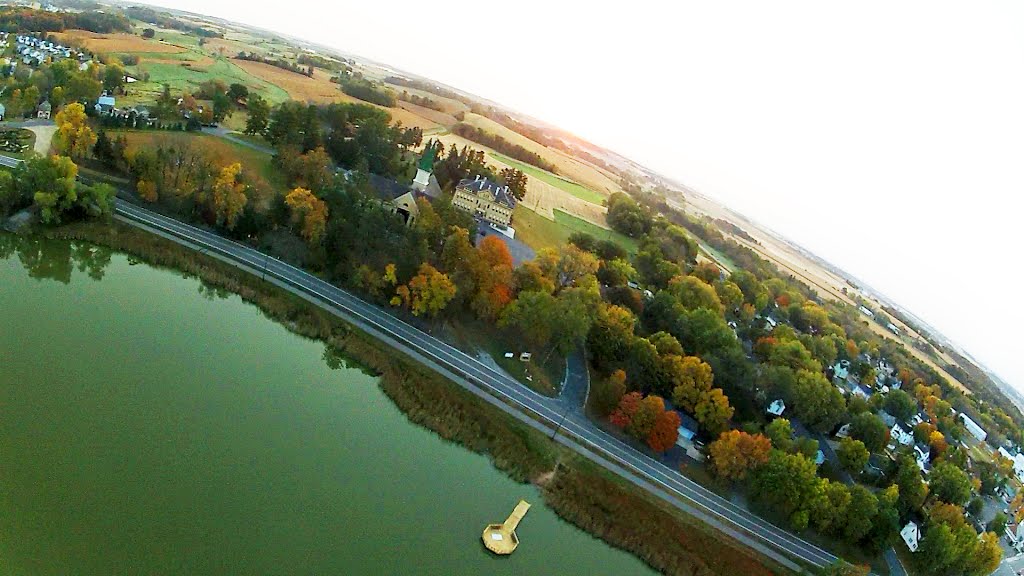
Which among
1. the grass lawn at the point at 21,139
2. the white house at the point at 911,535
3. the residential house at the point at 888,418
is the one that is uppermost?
the residential house at the point at 888,418

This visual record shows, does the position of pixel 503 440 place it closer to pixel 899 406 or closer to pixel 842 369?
pixel 899 406

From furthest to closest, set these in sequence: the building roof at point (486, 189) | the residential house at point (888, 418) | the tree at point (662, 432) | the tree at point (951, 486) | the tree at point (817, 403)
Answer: the building roof at point (486, 189) < the residential house at point (888, 418) < the tree at point (817, 403) < the tree at point (951, 486) < the tree at point (662, 432)

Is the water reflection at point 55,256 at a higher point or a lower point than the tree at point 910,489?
lower

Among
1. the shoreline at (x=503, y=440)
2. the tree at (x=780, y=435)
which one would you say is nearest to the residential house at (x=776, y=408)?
the tree at (x=780, y=435)

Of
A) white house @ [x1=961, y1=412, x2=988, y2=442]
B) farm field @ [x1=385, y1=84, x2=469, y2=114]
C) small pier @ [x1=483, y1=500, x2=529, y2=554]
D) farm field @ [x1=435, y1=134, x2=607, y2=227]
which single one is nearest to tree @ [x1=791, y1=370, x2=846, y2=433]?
white house @ [x1=961, y1=412, x2=988, y2=442]

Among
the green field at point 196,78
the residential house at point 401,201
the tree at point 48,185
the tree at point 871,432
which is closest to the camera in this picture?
the tree at point 48,185

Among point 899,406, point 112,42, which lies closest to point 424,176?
point 899,406

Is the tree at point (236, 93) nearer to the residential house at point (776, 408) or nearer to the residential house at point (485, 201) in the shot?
the residential house at point (485, 201)

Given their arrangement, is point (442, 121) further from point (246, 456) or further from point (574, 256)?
point (246, 456)
